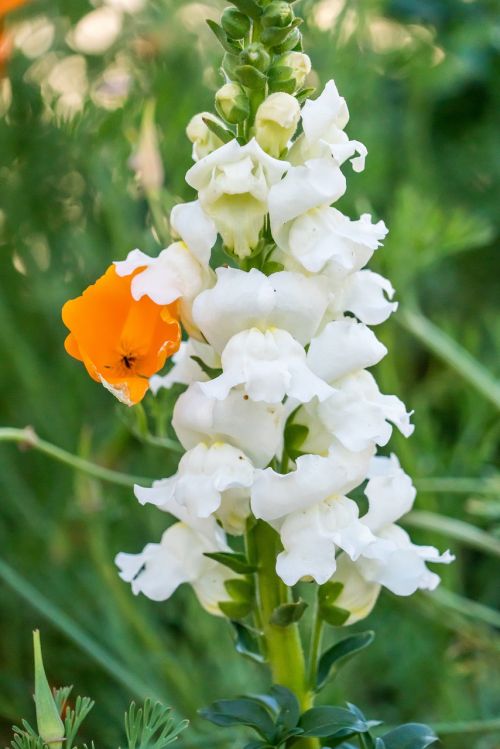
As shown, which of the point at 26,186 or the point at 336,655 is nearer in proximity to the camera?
the point at 336,655

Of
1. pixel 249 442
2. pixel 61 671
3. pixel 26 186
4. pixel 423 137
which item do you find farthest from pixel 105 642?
pixel 423 137

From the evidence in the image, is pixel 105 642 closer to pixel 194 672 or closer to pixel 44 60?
pixel 194 672

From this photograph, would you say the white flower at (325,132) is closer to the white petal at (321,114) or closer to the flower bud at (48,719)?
the white petal at (321,114)

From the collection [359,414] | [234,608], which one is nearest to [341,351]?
[359,414]

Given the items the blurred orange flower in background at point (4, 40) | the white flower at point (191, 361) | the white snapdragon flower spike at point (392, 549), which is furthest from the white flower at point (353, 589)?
the blurred orange flower in background at point (4, 40)

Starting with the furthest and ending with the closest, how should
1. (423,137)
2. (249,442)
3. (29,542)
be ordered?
(423,137), (29,542), (249,442)

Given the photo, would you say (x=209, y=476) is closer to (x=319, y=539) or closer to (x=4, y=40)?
(x=319, y=539)

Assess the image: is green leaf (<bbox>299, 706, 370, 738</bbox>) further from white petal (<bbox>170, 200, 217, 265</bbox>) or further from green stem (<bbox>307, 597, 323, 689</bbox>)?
white petal (<bbox>170, 200, 217, 265</bbox>)
